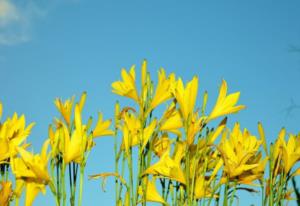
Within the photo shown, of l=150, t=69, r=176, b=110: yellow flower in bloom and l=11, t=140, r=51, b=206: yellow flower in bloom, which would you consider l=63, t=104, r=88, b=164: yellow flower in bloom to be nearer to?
l=11, t=140, r=51, b=206: yellow flower in bloom

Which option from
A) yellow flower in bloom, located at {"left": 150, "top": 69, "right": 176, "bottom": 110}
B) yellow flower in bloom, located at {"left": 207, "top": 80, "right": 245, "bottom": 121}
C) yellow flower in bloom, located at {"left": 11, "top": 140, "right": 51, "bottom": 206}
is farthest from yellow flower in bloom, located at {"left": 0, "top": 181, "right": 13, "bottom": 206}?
yellow flower in bloom, located at {"left": 207, "top": 80, "right": 245, "bottom": 121}

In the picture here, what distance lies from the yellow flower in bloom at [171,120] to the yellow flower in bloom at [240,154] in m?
0.13

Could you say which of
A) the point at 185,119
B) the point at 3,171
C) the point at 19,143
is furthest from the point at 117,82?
the point at 3,171

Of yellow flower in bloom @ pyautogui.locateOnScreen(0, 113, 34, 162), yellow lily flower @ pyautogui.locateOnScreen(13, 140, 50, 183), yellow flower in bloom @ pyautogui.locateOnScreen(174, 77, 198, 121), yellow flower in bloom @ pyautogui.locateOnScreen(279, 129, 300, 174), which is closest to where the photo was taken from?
yellow lily flower @ pyautogui.locateOnScreen(13, 140, 50, 183)

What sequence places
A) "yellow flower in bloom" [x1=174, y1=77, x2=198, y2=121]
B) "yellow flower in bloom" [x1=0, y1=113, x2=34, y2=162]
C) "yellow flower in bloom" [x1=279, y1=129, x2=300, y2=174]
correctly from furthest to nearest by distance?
1. "yellow flower in bloom" [x1=279, y1=129, x2=300, y2=174]
2. "yellow flower in bloom" [x1=0, y1=113, x2=34, y2=162]
3. "yellow flower in bloom" [x1=174, y1=77, x2=198, y2=121]

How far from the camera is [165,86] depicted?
1287 mm

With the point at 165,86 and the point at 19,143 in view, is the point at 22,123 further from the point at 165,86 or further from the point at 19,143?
the point at 165,86

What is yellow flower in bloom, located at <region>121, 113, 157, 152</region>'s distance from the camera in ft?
3.91

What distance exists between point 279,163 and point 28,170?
30.3 inches

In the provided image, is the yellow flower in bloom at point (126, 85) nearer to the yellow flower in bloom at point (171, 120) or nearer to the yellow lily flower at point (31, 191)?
the yellow flower in bloom at point (171, 120)

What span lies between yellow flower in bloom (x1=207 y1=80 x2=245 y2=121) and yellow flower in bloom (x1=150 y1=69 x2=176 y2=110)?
0.13 meters

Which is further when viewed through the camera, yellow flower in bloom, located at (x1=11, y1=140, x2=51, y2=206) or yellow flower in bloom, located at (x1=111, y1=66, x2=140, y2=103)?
yellow flower in bloom, located at (x1=111, y1=66, x2=140, y2=103)

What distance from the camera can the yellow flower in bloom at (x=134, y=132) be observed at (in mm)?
1190

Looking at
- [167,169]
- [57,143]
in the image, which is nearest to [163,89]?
[167,169]
